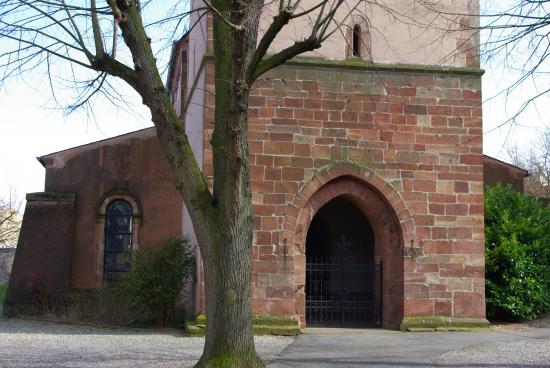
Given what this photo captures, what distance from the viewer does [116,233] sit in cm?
1967

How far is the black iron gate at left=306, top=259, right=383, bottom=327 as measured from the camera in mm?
14672

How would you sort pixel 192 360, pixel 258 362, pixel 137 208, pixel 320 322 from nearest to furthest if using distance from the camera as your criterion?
pixel 258 362 < pixel 192 360 < pixel 320 322 < pixel 137 208

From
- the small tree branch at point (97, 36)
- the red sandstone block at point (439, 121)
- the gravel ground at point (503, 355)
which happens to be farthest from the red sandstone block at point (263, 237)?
the small tree branch at point (97, 36)

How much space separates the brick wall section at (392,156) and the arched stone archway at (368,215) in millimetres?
93

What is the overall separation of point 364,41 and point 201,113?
3461mm

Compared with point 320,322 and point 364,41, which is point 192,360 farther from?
point 364,41

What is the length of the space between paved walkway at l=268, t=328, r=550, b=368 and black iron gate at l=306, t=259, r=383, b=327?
107 centimetres

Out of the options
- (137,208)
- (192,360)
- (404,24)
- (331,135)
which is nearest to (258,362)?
(192,360)

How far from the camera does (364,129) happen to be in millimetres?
13961

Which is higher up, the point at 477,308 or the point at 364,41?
the point at 364,41

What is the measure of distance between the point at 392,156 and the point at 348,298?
121 inches

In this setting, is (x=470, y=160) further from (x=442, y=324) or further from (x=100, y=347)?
(x=100, y=347)

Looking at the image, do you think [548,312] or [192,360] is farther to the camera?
[548,312]

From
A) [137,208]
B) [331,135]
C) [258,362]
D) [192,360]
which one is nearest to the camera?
[258,362]
